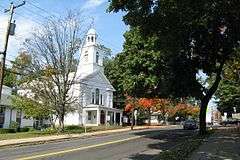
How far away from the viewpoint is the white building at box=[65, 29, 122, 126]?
242 feet

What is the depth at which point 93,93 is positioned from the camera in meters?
78.6

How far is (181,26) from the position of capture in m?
18.6

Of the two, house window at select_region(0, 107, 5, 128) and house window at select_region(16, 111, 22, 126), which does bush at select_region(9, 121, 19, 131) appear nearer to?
house window at select_region(0, 107, 5, 128)

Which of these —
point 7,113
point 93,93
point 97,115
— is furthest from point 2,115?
point 93,93

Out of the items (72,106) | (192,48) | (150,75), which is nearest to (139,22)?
(192,48)

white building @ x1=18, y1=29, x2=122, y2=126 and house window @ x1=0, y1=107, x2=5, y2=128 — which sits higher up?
white building @ x1=18, y1=29, x2=122, y2=126

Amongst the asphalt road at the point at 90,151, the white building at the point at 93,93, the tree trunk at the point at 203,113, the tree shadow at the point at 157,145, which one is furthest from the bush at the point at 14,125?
the asphalt road at the point at 90,151

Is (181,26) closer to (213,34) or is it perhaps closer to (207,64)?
(213,34)

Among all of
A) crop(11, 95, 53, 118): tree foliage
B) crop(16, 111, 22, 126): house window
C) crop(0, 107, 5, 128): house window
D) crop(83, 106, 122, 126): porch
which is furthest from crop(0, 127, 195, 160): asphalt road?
crop(83, 106, 122, 126): porch


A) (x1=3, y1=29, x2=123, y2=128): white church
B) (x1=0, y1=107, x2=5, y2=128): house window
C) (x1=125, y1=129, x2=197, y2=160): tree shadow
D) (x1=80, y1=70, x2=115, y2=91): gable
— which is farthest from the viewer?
(x1=80, y1=70, x2=115, y2=91): gable

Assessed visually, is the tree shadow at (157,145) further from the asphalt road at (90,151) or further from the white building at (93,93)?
the white building at (93,93)

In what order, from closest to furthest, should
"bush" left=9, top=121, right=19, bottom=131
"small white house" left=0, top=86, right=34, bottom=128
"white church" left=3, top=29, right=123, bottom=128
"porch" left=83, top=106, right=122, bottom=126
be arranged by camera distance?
1. "bush" left=9, top=121, right=19, bottom=131
2. "small white house" left=0, top=86, right=34, bottom=128
3. "white church" left=3, top=29, right=123, bottom=128
4. "porch" left=83, top=106, right=122, bottom=126

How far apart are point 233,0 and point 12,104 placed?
1818 inches

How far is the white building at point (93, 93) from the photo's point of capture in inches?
2904
